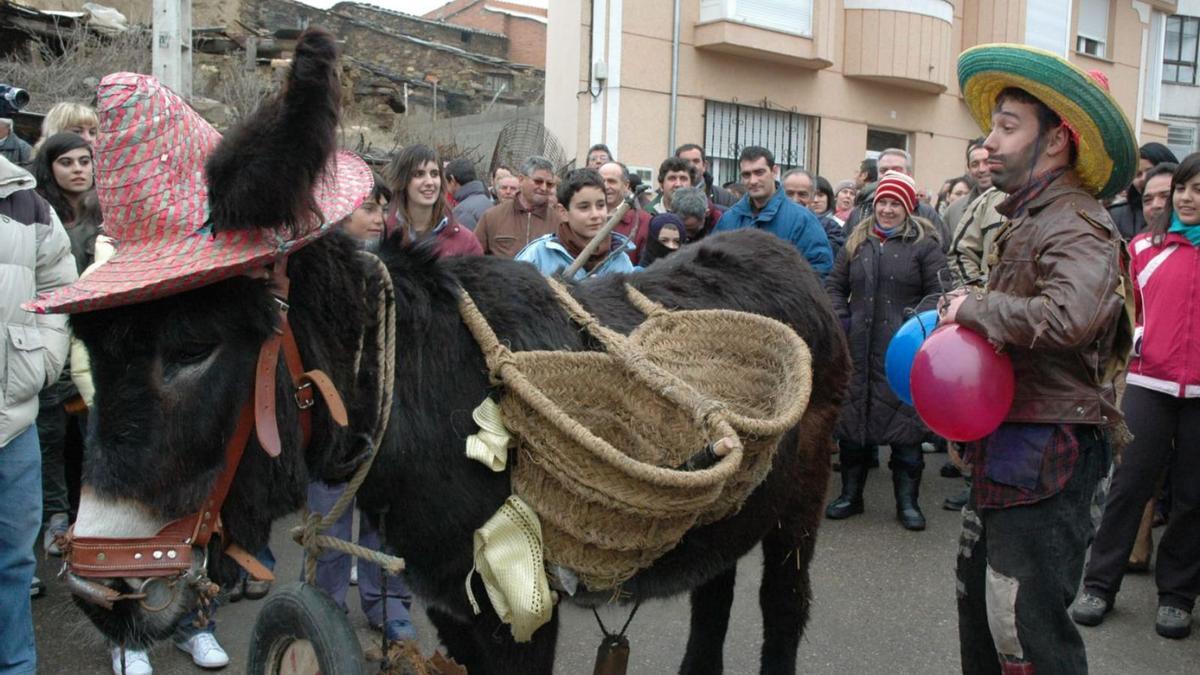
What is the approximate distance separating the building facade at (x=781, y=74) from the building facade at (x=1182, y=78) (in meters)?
8.05

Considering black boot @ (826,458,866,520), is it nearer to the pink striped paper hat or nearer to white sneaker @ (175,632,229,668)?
white sneaker @ (175,632,229,668)

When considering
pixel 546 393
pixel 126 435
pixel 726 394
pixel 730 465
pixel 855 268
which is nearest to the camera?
pixel 126 435

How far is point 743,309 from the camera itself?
3104mm

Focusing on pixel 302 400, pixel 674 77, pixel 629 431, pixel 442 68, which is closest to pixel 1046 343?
pixel 629 431

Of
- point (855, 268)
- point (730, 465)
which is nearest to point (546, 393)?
point (730, 465)

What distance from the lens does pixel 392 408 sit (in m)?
2.15

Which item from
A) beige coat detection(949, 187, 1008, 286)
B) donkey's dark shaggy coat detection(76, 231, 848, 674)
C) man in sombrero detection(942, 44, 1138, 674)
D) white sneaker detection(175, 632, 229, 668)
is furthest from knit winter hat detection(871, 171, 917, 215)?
white sneaker detection(175, 632, 229, 668)

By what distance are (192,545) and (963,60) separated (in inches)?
96.9

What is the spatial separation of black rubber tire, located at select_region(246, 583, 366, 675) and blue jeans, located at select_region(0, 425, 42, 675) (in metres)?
1.67

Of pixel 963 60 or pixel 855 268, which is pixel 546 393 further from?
pixel 855 268

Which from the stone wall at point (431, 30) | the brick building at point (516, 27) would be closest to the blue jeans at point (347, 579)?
the stone wall at point (431, 30)

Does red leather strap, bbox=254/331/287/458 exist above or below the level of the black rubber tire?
above

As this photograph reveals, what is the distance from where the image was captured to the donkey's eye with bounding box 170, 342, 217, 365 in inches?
70.7

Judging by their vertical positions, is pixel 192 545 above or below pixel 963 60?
below
